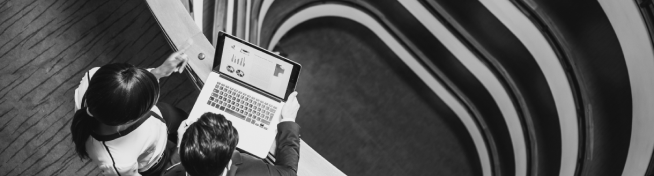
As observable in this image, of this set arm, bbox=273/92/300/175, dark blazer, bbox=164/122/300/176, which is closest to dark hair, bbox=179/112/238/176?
dark blazer, bbox=164/122/300/176

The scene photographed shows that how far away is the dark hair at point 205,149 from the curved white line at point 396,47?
155 inches

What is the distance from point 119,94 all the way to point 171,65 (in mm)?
548

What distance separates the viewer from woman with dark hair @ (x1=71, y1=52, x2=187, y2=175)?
141cm

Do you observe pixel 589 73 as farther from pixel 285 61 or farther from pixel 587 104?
pixel 285 61

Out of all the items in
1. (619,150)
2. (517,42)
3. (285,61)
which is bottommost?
(619,150)

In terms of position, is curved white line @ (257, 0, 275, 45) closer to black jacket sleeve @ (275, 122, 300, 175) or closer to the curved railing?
the curved railing

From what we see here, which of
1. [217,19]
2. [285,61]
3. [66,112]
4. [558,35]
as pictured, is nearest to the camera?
[285,61]

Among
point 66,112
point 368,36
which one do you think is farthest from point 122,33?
point 368,36

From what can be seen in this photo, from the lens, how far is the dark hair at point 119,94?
140cm

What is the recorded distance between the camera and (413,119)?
5645mm

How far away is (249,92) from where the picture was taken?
2.19 metres

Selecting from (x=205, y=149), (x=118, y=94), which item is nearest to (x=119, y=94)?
(x=118, y=94)

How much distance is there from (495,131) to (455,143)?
1.75ft

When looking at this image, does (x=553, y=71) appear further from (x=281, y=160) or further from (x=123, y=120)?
(x=123, y=120)
